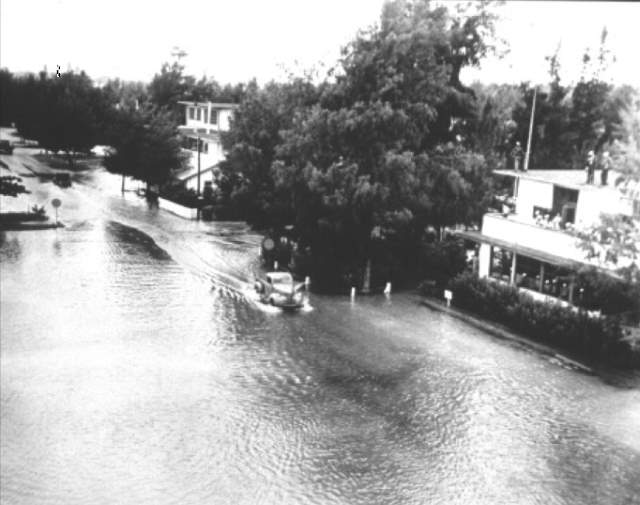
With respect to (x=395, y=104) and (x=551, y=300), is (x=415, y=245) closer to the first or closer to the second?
(x=395, y=104)

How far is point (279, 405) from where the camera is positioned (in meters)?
20.1

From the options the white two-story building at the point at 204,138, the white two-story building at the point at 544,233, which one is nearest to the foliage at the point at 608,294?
the white two-story building at the point at 544,233

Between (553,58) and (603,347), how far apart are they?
147 feet

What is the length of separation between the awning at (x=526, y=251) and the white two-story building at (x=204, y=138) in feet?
83.7

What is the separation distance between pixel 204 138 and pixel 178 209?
14.3 meters

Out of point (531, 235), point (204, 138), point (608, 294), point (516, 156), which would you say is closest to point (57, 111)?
point (204, 138)

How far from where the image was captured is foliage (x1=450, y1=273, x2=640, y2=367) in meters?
25.5

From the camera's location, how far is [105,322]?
2673 centimetres

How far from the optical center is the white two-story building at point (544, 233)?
28719mm

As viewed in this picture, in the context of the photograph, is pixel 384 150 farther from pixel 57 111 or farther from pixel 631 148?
pixel 57 111

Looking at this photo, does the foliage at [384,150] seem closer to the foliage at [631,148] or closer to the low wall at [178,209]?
the foliage at [631,148]

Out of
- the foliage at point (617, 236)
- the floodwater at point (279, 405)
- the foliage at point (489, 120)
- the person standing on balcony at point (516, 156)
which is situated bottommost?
the floodwater at point (279, 405)

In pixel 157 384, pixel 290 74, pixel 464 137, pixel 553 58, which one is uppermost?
pixel 553 58

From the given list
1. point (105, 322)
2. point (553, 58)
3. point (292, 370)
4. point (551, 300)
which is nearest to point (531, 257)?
point (551, 300)
